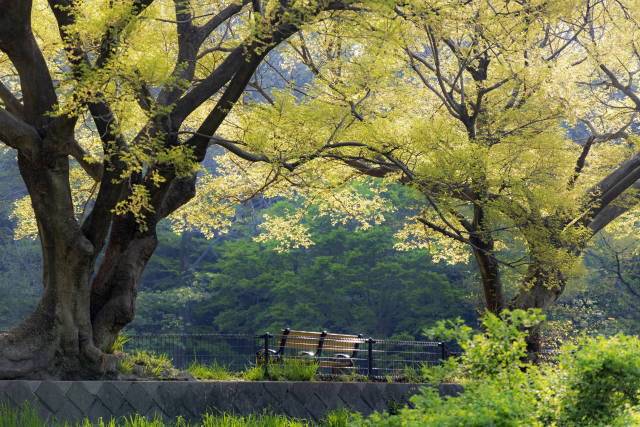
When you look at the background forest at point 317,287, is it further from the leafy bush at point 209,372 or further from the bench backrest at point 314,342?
the leafy bush at point 209,372

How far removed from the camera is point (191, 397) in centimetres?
1073

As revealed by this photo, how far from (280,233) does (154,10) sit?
8079 millimetres

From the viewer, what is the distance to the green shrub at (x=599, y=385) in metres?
5.88

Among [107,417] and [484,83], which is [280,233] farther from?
[107,417]

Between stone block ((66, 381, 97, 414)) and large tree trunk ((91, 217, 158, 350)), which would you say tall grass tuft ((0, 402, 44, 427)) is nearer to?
stone block ((66, 381, 97, 414))

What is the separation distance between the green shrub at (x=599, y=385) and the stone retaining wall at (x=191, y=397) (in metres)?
5.84

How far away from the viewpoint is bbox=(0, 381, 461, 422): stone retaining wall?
9633 mm

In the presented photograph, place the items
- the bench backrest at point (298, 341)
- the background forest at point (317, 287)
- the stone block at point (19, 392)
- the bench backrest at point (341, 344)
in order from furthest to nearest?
the background forest at point (317, 287)
the bench backrest at point (341, 344)
the bench backrest at point (298, 341)
the stone block at point (19, 392)

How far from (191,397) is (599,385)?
6.21m

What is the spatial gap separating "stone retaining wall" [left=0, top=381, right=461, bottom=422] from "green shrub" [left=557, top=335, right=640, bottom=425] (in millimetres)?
5839

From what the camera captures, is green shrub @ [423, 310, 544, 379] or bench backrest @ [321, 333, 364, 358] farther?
bench backrest @ [321, 333, 364, 358]

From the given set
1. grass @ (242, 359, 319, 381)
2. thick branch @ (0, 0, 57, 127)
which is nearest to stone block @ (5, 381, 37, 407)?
thick branch @ (0, 0, 57, 127)

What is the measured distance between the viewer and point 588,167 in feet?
55.5

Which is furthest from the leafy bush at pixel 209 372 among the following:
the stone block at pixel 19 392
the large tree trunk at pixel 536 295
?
the large tree trunk at pixel 536 295
